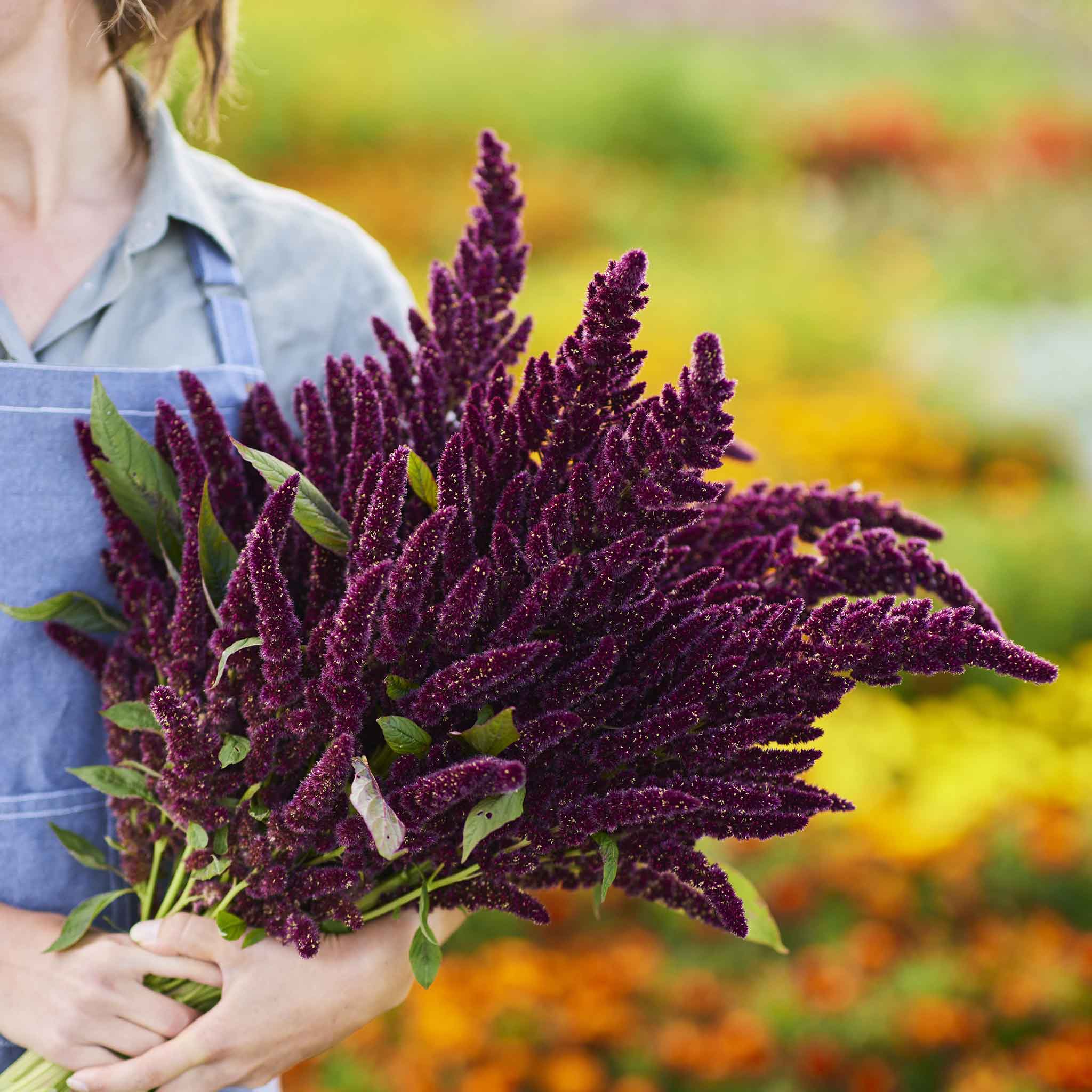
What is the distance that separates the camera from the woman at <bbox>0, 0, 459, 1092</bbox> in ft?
2.52

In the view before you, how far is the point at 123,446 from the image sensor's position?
0.75 m

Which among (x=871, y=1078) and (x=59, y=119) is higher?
(x=59, y=119)

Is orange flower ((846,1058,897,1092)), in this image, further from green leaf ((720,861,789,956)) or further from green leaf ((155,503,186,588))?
green leaf ((155,503,186,588))

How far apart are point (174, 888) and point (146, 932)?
0.11 ft

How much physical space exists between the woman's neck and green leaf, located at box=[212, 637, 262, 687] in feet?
1.54

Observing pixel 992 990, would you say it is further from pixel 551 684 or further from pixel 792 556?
pixel 551 684

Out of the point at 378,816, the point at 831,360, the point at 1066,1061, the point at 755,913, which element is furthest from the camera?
the point at 831,360

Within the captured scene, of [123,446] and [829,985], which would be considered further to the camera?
[829,985]

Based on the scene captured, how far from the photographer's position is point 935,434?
367 centimetres

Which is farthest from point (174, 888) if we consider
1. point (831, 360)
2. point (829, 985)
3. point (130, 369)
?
point (831, 360)

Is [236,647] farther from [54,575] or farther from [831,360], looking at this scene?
[831,360]

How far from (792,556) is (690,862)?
0.20 m

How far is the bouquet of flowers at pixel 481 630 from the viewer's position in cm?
60

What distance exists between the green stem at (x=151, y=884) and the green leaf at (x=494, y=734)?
26 cm
